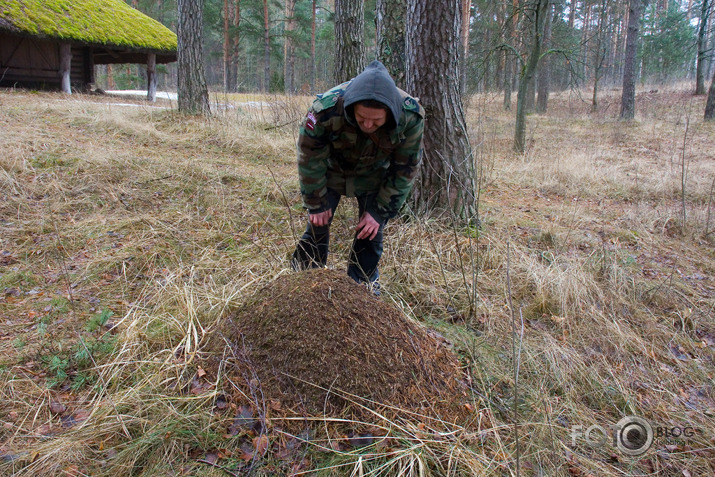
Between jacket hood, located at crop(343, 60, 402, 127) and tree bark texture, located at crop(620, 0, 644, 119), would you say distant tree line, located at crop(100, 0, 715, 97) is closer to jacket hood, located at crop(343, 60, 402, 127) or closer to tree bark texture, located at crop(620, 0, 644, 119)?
tree bark texture, located at crop(620, 0, 644, 119)

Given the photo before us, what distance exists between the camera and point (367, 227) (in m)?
2.61

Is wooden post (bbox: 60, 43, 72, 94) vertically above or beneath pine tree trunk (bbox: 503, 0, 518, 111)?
beneath

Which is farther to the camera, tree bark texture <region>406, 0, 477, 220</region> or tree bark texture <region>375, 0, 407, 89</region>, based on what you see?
tree bark texture <region>375, 0, 407, 89</region>

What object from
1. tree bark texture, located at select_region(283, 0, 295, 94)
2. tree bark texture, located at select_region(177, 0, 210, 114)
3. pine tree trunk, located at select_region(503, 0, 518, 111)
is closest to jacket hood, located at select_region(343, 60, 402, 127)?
pine tree trunk, located at select_region(503, 0, 518, 111)

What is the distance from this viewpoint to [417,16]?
140 inches

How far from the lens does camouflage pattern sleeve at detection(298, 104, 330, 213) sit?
7.56 ft

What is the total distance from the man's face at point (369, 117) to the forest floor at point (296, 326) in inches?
35.1

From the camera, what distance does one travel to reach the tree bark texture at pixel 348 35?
5.85 metres

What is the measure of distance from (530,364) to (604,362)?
484 millimetres

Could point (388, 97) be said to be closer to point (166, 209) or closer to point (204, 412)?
point (204, 412)

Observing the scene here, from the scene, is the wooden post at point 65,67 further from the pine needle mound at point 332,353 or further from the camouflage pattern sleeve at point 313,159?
the pine needle mound at point 332,353

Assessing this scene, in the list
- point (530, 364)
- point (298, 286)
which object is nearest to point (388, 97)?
point (298, 286)

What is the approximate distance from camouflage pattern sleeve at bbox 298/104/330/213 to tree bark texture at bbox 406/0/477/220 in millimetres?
1339

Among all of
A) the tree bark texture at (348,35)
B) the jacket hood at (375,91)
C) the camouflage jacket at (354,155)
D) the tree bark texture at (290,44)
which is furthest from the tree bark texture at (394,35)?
the tree bark texture at (290,44)
